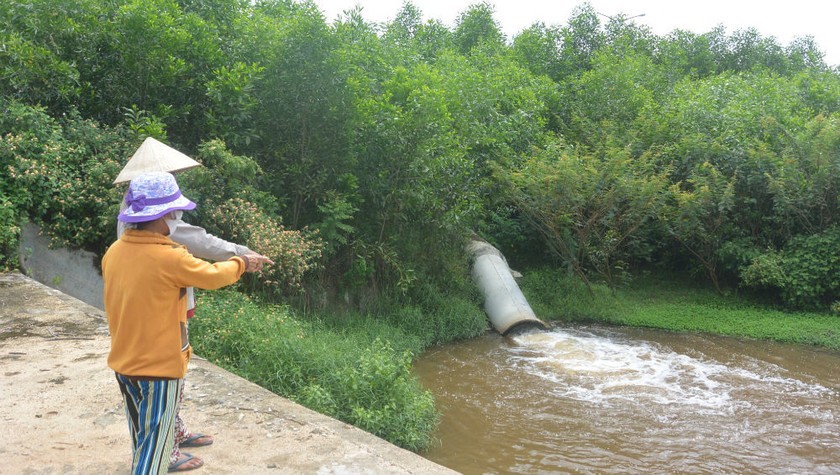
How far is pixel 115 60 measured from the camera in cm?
833

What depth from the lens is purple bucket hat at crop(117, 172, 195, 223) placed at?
8.57 feet

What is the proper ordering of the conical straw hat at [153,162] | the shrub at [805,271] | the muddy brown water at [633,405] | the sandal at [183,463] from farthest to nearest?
1. the shrub at [805,271]
2. the muddy brown water at [633,405]
3. the conical straw hat at [153,162]
4. the sandal at [183,463]

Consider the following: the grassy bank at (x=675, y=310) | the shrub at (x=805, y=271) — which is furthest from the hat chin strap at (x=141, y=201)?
the shrub at (x=805, y=271)

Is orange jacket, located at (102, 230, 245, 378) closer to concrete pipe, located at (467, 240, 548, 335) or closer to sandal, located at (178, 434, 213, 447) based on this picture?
sandal, located at (178, 434, 213, 447)

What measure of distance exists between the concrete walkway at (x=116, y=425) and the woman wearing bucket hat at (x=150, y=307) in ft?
2.24

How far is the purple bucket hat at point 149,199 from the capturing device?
2.61 metres

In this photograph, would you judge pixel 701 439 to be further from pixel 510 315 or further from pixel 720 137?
pixel 720 137

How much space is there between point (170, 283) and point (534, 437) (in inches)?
171

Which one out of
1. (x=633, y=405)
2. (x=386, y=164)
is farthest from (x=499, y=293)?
(x=633, y=405)

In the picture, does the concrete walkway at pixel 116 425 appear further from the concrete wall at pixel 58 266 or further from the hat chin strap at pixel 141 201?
the concrete wall at pixel 58 266

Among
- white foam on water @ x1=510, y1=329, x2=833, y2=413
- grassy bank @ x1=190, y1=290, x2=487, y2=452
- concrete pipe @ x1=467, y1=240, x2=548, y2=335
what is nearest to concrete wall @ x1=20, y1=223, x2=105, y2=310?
grassy bank @ x1=190, y1=290, x2=487, y2=452

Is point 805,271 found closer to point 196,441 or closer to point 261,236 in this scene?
point 261,236

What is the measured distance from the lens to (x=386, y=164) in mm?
9062

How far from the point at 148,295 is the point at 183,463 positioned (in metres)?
1.04
